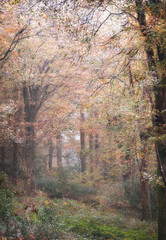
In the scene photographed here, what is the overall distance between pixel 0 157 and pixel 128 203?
36.8 feet

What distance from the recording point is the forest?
5.62 meters

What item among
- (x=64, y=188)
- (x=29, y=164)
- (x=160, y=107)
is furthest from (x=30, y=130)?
(x=160, y=107)

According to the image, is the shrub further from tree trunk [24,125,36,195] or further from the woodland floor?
the woodland floor

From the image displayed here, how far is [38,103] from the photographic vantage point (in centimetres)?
1368

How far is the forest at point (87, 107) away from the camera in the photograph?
5617 millimetres

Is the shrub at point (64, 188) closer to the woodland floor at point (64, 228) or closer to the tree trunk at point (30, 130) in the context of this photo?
the tree trunk at point (30, 130)

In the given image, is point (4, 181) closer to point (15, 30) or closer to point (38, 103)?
point (38, 103)

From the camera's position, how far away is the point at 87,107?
7684 millimetres

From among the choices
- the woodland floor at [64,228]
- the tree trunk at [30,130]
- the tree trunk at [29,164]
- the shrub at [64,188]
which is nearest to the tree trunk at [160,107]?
the woodland floor at [64,228]

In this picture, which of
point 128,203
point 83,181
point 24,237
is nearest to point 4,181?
point 24,237

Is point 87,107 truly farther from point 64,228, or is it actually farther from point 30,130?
point 30,130

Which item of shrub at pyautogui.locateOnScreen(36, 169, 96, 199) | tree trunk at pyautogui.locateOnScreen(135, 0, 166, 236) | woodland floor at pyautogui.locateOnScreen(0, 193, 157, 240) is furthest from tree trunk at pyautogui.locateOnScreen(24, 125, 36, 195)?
tree trunk at pyautogui.locateOnScreen(135, 0, 166, 236)

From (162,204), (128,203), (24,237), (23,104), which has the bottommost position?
(128,203)

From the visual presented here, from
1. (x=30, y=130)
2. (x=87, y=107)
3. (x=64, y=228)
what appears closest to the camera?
(x=64, y=228)
